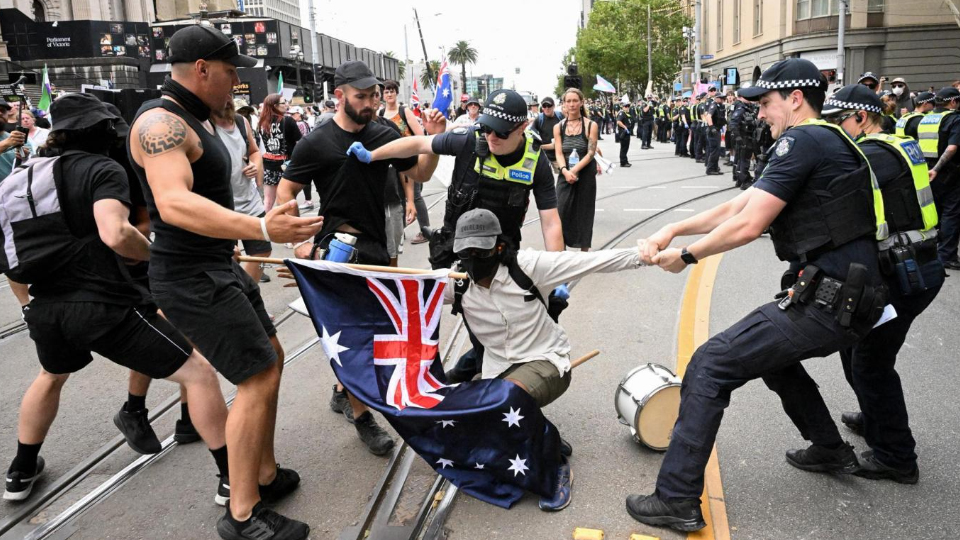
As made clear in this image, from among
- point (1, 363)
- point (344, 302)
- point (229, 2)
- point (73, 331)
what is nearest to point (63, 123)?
point (73, 331)

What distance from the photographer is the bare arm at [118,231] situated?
3.42 meters

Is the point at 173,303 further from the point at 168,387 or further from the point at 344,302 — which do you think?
the point at 168,387

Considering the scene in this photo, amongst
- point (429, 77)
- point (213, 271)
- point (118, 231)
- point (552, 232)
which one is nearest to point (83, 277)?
point (118, 231)

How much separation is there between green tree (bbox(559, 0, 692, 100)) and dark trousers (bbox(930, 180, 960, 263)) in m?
53.1

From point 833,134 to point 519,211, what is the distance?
2.21 m

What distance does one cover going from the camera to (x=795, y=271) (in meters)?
3.37

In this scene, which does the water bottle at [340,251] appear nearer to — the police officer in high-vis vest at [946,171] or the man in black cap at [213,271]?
the man in black cap at [213,271]

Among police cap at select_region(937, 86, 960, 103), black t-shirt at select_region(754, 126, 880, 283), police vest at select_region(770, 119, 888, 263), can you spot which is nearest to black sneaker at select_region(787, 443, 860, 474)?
black t-shirt at select_region(754, 126, 880, 283)

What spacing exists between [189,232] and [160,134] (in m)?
0.43

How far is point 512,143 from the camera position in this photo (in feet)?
15.6

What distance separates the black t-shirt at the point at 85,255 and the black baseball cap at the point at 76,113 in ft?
0.52

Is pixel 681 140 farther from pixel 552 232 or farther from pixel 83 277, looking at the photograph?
pixel 83 277

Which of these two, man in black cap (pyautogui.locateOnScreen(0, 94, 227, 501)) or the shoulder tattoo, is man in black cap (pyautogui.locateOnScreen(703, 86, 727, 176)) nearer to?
man in black cap (pyautogui.locateOnScreen(0, 94, 227, 501))

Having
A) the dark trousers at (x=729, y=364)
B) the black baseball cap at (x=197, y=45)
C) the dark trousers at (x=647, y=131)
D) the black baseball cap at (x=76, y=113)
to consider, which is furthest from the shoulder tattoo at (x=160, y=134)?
the dark trousers at (x=647, y=131)
